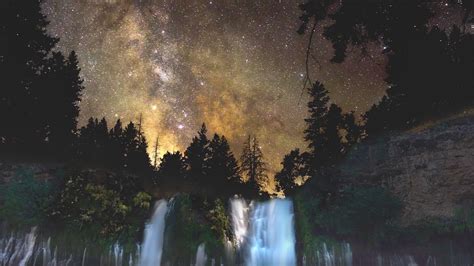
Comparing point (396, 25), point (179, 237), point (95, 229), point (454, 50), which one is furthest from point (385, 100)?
point (396, 25)

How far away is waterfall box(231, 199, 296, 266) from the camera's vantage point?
3098cm

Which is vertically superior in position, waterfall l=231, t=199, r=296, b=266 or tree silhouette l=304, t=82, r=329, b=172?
tree silhouette l=304, t=82, r=329, b=172

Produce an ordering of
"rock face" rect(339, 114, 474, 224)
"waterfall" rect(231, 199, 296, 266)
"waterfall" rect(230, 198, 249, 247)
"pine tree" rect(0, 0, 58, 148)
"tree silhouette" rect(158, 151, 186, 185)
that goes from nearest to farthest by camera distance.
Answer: "rock face" rect(339, 114, 474, 224) → "waterfall" rect(231, 199, 296, 266) → "waterfall" rect(230, 198, 249, 247) → "pine tree" rect(0, 0, 58, 148) → "tree silhouette" rect(158, 151, 186, 185)

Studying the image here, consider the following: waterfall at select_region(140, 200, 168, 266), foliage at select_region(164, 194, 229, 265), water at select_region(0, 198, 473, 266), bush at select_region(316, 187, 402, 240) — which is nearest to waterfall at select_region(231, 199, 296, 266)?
water at select_region(0, 198, 473, 266)

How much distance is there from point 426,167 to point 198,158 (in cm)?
2877

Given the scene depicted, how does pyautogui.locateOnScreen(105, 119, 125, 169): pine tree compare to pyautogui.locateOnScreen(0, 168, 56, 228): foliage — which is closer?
pyautogui.locateOnScreen(0, 168, 56, 228): foliage

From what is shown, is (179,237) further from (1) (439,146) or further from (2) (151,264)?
(1) (439,146)

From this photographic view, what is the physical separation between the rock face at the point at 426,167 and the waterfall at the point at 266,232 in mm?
5496

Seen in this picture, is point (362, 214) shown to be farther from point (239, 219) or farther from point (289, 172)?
point (289, 172)

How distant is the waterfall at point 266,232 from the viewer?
102ft

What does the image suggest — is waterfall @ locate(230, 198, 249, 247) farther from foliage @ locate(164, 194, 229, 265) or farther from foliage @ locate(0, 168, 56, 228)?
foliage @ locate(0, 168, 56, 228)

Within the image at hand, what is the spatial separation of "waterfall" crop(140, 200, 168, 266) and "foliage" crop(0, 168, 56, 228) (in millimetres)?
6538

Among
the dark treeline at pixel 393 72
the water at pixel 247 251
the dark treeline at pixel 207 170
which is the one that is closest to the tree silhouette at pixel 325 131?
the dark treeline at pixel 393 72

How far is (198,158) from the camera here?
52.3m
